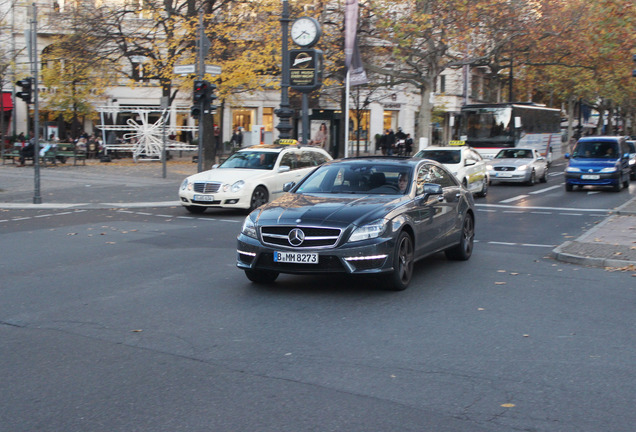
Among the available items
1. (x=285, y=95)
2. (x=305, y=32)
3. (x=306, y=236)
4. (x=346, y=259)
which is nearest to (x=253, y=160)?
(x=285, y=95)

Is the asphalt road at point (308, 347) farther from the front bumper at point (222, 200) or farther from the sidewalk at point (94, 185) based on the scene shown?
the sidewalk at point (94, 185)

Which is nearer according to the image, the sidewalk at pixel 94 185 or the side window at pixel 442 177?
the side window at pixel 442 177

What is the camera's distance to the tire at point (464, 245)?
11.1 meters

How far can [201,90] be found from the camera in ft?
76.7

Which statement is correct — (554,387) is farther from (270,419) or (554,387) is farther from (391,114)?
(391,114)

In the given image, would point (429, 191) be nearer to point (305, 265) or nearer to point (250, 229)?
point (305, 265)

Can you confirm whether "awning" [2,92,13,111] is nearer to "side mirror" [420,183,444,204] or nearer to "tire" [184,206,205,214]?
"tire" [184,206,205,214]

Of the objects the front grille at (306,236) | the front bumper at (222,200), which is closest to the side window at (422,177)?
the front grille at (306,236)

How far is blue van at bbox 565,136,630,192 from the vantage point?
25.8m

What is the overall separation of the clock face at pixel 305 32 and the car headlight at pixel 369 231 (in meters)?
17.2

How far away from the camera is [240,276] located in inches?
384

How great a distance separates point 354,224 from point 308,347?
7.32 feet

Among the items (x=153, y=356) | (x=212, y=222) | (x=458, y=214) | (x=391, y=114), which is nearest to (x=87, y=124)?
(x=391, y=114)

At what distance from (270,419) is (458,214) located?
672cm
